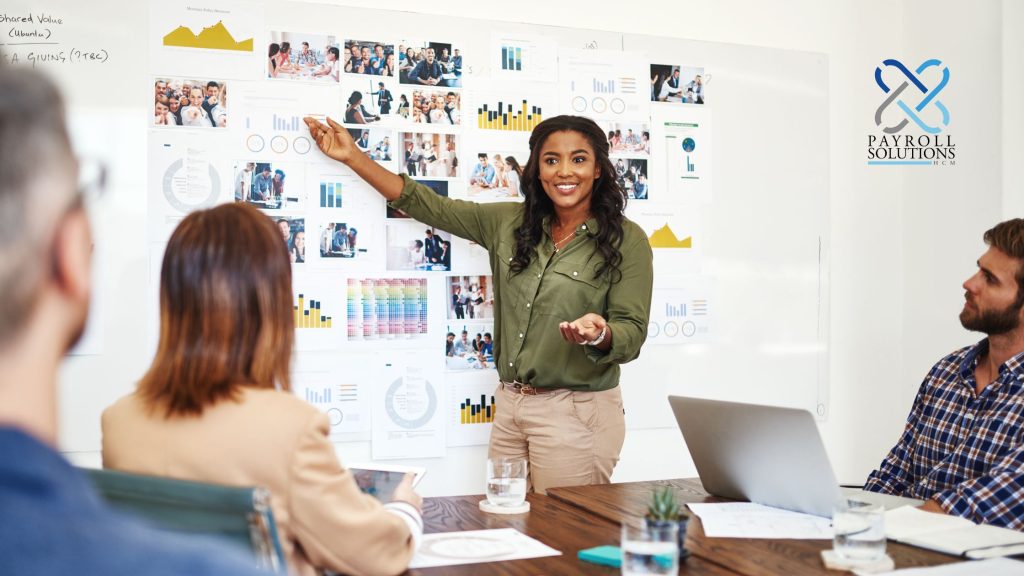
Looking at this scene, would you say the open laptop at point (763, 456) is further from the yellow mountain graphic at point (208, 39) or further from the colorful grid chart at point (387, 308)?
the yellow mountain graphic at point (208, 39)

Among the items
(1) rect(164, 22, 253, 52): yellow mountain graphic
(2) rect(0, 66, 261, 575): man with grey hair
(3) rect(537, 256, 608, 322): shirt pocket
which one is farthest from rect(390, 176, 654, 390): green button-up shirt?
(2) rect(0, 66, 261, 575): man with grey hair

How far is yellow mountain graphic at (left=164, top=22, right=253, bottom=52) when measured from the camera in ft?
10.1

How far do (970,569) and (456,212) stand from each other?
2.08 meters

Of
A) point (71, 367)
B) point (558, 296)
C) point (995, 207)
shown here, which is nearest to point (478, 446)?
point (558, 296)

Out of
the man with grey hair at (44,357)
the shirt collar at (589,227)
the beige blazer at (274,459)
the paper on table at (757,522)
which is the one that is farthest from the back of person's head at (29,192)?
the shirt collar at (589,227)

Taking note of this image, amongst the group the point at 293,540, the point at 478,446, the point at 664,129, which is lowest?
the point at 478,446

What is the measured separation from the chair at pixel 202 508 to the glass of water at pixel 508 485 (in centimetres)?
98

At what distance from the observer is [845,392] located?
4.09 meters

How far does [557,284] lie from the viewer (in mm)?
3053

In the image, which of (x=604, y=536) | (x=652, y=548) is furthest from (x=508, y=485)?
(x=652, y=548)

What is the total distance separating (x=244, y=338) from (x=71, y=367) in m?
1.87

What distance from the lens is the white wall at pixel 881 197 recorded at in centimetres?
379

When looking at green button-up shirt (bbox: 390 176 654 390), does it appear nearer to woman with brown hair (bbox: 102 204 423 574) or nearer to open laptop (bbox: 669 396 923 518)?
open laptop (bbox: 669 396 923 518)

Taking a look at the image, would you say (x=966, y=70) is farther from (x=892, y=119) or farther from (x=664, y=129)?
(x=664, y=129)
